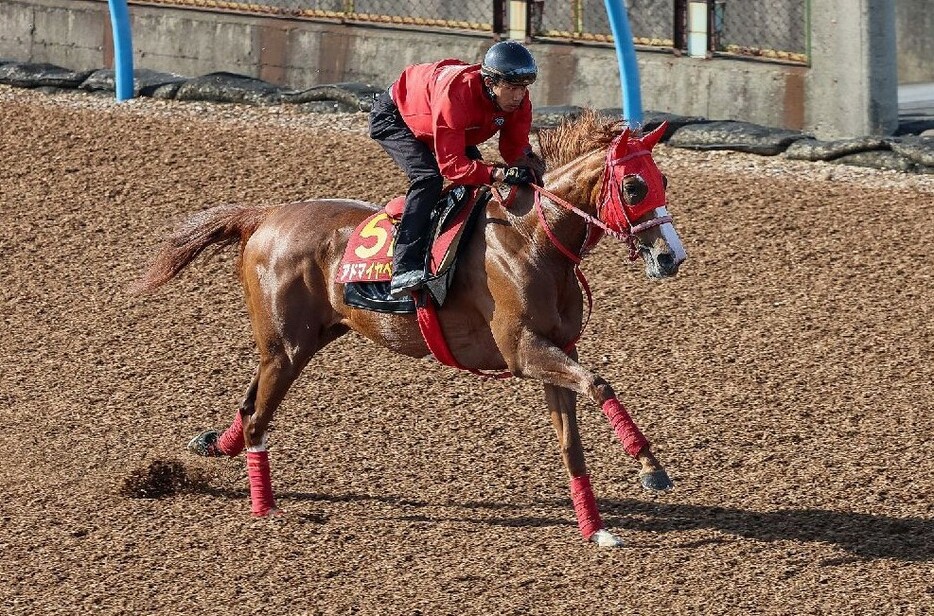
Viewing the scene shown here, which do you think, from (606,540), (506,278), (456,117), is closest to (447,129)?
(456,117)

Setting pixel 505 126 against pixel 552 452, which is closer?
pixel 505 126

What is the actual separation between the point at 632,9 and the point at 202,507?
8750 millimetres

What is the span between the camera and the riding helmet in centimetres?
677

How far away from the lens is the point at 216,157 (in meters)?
12.9

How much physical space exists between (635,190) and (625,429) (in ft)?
3.38

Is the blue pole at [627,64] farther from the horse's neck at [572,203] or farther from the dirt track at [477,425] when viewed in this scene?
the horse's neck at [572,203]

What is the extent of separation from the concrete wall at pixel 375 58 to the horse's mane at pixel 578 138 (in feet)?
21.4

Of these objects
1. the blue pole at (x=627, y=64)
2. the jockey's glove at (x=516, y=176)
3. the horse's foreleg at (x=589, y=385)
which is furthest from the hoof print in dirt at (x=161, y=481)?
the blue pole at (x=627, y=64)

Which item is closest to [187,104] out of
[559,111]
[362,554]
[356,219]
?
[559,111]

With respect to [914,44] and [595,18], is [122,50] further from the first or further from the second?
Answer: [914,44]

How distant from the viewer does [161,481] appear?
787 centimetres

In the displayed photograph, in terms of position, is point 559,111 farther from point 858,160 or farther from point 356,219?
point 356,219

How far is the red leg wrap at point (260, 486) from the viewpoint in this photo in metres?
7.53

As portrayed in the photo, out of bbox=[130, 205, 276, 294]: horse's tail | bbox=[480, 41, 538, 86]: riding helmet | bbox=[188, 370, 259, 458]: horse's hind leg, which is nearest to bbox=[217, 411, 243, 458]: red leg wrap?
bbox=[188, 370, 259, 458]: horse's hind leg
